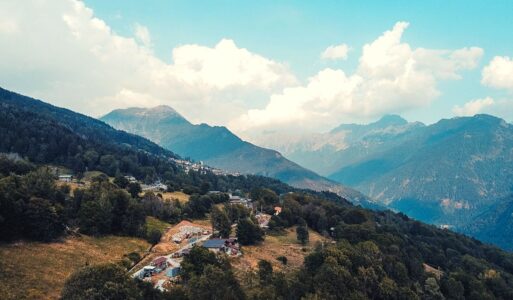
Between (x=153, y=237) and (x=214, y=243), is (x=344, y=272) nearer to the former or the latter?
(x=214, y=243)

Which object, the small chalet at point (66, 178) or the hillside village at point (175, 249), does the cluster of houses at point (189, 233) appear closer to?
the hillside village at point (175, 249)

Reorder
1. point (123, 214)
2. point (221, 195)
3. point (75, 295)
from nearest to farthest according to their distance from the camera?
point (75, 295)
point (123, 214)
point (221, 195)

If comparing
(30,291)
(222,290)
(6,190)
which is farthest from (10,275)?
(222,290)

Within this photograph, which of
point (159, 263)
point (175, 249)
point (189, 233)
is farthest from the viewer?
point (189, 233)

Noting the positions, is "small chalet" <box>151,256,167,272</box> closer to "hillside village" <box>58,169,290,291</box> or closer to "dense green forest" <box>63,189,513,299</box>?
"hillside village" <box>58,169,290,291</box>

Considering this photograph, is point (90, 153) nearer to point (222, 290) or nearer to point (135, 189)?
point (135, 189)

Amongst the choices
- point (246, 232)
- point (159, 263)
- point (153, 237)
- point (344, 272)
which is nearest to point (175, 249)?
point (153, 237)

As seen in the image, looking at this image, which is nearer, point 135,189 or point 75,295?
point 75,295

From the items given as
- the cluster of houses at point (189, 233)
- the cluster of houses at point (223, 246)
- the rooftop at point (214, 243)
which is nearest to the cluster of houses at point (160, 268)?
the cluster of houses at point (223, 246)

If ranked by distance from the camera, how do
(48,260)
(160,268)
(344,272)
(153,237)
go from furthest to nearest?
(153,237) → (344,272) → (160,268) → (48,260)

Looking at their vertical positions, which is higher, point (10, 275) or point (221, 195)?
point (221, 195)
